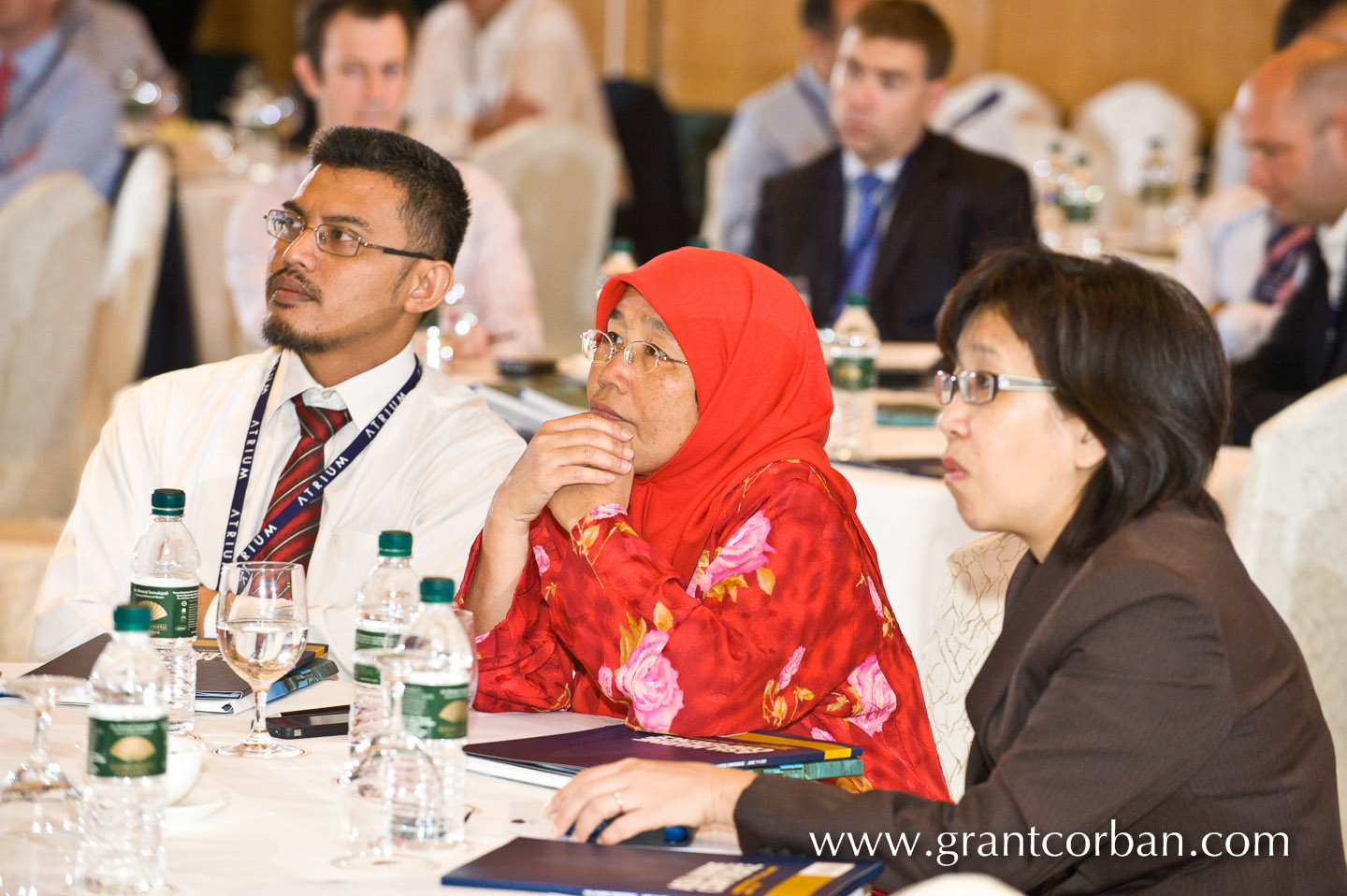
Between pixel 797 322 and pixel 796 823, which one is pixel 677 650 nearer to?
pixel 796 823

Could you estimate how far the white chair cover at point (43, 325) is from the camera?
419 centimetres

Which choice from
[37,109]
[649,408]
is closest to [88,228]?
[37,109]

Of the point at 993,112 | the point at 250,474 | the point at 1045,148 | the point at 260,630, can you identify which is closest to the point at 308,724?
the point at 260,630

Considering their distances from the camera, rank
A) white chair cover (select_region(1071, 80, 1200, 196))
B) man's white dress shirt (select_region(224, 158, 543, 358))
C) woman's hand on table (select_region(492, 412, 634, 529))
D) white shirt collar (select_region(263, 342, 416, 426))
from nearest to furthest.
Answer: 1. woman's hand on table (select_region(492, 412, 634, 529))
2. white shirt collar (select_region(263, 342, 416, 426))
3. man's white dress shirt (select_region(224, 158, 543, 358))
4. white chair cover (select_region(1071, 80, 1200, 196))

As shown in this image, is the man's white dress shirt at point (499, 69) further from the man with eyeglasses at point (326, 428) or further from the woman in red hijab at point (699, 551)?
the woman in red hijab at point (699, 551)

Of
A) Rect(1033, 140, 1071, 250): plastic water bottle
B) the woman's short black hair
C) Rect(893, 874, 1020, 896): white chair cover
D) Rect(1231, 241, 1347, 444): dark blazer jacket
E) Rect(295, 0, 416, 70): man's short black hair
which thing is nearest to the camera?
Rect(893, 874, 1020, 896): white chair cover

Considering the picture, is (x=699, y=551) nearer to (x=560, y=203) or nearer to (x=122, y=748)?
(x=122, y=748)

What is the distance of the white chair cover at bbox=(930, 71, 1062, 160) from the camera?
723 cm

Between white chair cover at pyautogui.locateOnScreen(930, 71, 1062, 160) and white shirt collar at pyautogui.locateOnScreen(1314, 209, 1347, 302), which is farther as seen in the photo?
white chair cover at pyautogui.locateOnScreen(930, 71, 1062, 160)

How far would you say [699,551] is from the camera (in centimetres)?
205

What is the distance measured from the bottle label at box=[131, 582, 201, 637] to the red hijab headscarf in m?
0.61

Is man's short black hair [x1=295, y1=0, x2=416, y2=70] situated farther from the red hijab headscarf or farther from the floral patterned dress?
the floral patterned dress

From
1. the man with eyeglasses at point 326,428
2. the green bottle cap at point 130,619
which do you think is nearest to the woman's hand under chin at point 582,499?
the man with eyeglasses at point 326,428

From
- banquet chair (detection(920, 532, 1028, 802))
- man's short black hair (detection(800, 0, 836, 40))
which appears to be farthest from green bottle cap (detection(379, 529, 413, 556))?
man's short black hair (detection(800, 0, 836, 40))
